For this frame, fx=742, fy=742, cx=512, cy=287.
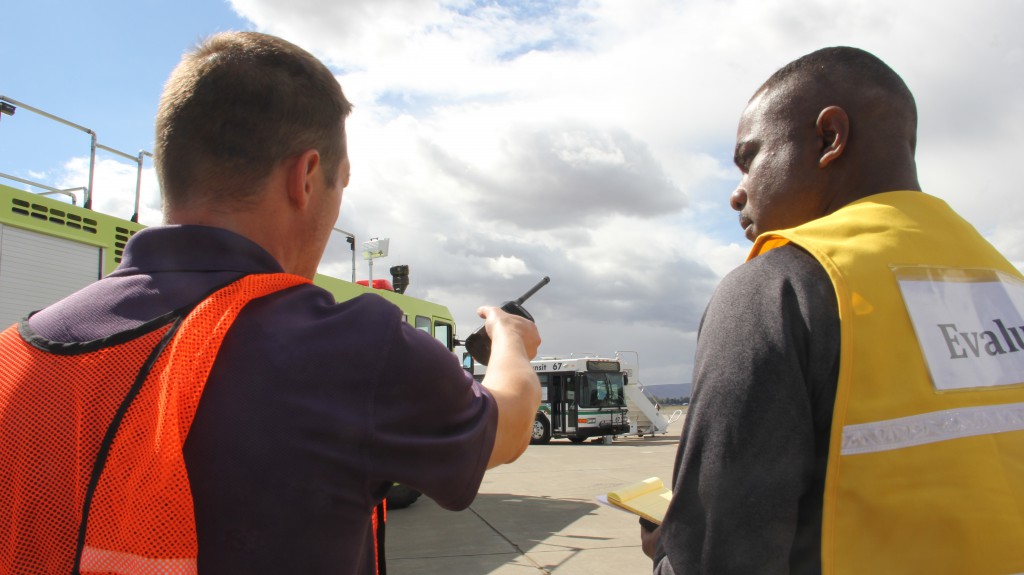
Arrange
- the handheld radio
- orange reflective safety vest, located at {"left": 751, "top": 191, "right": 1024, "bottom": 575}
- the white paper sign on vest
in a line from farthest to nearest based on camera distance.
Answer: the handheld radio, the white paper sign on vest, orange reflective safety vest, located at {"left": 751, "top": 191, "right": 1024, "bottom": 575}

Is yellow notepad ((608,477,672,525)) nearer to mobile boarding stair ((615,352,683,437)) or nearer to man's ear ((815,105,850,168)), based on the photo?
man's ear ((815,105,850,168))

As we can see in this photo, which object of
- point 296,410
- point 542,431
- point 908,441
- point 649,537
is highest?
point 542,431

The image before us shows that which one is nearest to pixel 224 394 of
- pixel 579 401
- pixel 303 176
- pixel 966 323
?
pixel 303 176

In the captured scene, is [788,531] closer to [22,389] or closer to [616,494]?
[616,494]

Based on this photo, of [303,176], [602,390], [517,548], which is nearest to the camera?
[303,176]

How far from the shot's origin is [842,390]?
123 centimetres

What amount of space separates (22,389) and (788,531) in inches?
47.7

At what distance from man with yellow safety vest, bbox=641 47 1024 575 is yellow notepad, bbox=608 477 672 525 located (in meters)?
0.30

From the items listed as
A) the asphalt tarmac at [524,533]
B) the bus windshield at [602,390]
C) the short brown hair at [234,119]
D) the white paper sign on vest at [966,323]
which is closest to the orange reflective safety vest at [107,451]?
the short brown hair at [234,119]

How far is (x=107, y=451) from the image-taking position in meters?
1.05

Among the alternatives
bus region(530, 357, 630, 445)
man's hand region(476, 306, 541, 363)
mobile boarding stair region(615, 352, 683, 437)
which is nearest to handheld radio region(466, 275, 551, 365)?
man's hand region(476, 306, 541, 363)

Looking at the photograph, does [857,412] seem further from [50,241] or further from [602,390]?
[602,390]

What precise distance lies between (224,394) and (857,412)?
1005mm

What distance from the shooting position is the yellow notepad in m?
1.65
